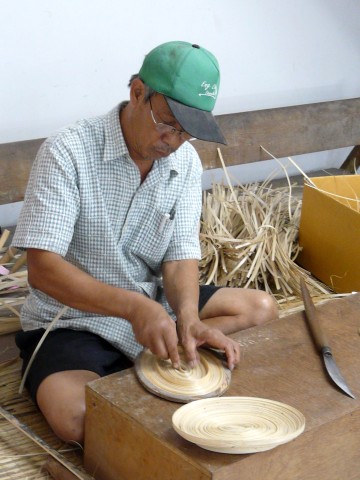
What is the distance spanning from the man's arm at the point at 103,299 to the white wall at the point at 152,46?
5.07 ft

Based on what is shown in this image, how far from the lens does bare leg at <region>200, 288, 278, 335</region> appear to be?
9.09 ft

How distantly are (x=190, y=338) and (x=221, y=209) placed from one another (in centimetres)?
149

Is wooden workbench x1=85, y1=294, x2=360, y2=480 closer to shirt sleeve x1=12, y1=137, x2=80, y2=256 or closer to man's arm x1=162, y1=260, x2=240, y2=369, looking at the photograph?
man's arm x1=162, y1=260, x2=240, y2=369

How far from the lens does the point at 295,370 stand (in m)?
2.32

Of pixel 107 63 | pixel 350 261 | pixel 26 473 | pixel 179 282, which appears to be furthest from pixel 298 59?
pixel 26 473

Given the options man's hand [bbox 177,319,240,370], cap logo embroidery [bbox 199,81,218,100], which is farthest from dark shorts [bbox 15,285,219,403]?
cap logo embroidery [bbox 199,81,218,100]

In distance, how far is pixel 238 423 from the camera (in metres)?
2.01

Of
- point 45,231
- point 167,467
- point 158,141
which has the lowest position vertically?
point 167,467

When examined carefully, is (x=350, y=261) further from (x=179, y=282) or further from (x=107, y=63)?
(x=107, y=63)

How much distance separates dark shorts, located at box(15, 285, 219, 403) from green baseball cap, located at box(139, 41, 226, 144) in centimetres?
71

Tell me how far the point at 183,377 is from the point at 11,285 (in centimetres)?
131

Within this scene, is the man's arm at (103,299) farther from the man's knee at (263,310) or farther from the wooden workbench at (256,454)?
the man's knee at (263,310)

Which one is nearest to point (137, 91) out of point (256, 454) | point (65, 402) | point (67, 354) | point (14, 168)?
point (67, 354)

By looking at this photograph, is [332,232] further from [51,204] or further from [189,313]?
[51,204]
